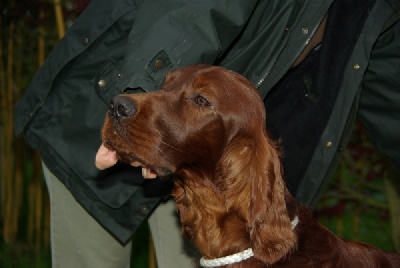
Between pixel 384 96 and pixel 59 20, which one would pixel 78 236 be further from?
pixel 59 20

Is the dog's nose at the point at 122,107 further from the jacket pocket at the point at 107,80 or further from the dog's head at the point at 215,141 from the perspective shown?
the jacket pocket at the point at 107,80

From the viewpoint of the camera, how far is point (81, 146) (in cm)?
296

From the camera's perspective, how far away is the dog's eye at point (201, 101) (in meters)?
2.50

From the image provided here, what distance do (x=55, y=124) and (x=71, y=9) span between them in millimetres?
1737

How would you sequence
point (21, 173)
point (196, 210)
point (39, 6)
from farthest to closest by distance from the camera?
point (21, 173), point (39, 6), point (196, 210)

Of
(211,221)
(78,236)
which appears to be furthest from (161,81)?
(78,236)

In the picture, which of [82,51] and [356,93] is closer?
[82,51]

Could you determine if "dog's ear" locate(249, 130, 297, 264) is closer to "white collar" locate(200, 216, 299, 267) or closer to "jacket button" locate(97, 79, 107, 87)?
"white collar" locate(200, 216, 299, 267)

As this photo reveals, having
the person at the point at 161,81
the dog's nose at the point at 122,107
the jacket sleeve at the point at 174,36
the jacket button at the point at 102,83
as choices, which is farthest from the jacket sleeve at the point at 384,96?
the dog's nose at the point at 122,107

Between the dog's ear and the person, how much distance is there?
37cm

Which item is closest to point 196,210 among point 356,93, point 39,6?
point 356,93

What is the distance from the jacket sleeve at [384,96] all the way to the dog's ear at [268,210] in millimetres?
1036

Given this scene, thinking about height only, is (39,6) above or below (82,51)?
below

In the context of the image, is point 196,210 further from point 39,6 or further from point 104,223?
point 39,6
